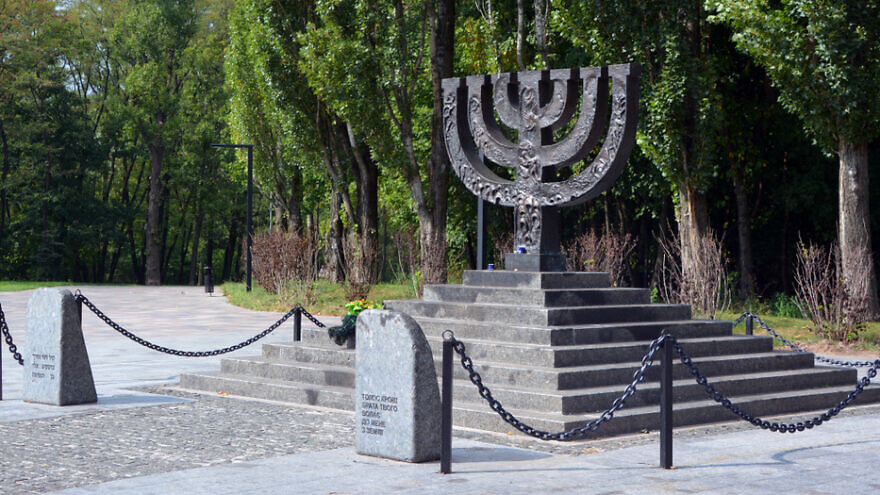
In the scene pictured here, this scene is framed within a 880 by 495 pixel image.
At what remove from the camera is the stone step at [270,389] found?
11031mm

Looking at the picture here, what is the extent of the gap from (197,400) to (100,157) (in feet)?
149

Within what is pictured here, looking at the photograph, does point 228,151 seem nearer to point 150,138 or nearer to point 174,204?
point 150,138

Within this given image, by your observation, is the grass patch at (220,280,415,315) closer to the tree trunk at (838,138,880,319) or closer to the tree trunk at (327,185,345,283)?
the tree trunk at (327,185,345,283)

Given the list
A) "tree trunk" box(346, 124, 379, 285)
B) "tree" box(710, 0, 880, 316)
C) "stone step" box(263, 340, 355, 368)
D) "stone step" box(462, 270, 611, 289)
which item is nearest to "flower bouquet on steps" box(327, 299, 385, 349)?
"stone step" box(263, 340, 355, 368)

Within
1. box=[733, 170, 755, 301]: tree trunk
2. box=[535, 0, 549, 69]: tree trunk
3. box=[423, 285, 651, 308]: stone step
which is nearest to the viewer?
box=[423, 285, 651, 308]: stone step

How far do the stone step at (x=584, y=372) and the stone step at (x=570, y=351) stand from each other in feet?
0.28

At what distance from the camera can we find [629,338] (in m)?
11.4

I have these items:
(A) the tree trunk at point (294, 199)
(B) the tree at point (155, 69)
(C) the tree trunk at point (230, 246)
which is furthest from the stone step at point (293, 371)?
(C) the tree trunk at point (230, 246)

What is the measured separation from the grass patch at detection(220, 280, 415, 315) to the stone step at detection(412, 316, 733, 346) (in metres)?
13.7

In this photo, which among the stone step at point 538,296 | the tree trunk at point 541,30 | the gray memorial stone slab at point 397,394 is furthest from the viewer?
the tree trunk at point 541,30

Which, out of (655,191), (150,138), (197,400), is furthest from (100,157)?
(197,400)

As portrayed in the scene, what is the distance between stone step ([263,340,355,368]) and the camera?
467 inches

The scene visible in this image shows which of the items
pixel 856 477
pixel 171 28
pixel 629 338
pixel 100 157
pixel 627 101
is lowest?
pixel 856 477

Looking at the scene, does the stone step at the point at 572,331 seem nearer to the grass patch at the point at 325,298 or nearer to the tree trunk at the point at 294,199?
the grass patch at the point at 325,298
